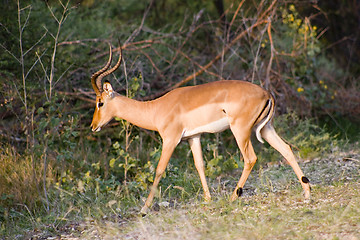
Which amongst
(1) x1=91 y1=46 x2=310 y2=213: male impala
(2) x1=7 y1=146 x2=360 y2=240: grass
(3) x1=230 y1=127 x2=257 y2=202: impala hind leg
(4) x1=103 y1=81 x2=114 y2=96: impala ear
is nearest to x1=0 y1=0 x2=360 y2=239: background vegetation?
(2) x1=7 y1=146 x2=360 y2=240: grass

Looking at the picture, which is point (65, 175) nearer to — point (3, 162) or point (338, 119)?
point (3, 162)

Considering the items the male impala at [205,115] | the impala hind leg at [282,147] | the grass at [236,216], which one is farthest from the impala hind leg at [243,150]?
the impala hind leg at [282,147]

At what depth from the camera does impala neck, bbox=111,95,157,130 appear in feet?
21.2

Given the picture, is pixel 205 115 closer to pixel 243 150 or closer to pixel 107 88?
pixel 243 150

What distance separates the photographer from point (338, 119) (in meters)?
11.1

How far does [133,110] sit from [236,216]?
2169 mm

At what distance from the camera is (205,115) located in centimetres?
596

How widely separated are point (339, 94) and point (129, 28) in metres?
4.68

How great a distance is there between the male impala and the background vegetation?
44cm

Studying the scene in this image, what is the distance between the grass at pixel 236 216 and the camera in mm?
4430

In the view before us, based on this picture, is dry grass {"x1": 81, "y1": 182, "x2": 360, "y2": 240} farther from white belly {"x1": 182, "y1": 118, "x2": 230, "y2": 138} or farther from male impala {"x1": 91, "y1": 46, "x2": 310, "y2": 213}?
white belly {"x1": 182, "y1": 118, "x2": 230, "y2": 138}

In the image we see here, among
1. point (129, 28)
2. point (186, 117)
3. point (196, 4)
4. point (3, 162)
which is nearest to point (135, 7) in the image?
point (196, 4)

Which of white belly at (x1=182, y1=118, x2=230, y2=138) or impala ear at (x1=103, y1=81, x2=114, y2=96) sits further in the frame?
impala ear at (x1=103, y1=81, x2=114, y2=96)

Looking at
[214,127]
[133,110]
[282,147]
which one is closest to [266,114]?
[282,147]
